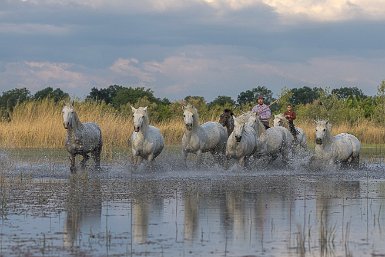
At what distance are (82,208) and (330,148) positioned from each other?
12.1 m

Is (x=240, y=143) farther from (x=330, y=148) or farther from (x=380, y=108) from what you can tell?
(x=380, y=108)

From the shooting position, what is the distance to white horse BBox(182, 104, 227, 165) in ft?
82.2

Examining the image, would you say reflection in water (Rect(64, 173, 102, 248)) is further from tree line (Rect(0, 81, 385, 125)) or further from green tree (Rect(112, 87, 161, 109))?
green tree (Rect(112, 87, 161, 109))

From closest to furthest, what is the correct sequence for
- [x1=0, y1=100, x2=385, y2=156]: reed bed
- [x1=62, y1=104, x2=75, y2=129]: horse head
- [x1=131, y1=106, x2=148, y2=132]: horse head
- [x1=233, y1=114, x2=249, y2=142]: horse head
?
[x1=62, y1=104, x2=75, y2=129]: horse head, [x1=131, y1=106, x2=148, y2=132]: horse head, [x1=233, y1=114, x2=249, y2=142]: horse head, [x1=0, y1=100, x2=385, y2=156]: reed bed

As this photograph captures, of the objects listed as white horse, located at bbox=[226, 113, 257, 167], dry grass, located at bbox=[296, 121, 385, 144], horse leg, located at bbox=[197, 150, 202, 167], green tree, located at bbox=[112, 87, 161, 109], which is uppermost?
green tree, located at bbox=[112, 87, 161, 109]

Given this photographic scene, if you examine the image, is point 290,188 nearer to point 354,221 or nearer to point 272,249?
point 354,221

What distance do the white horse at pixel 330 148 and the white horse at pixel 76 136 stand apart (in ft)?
19.5

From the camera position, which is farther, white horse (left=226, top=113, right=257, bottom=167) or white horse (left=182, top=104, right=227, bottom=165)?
white horse (left=182, top=104, right=227, bottom=165)

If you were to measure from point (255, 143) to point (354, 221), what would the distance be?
12.3m

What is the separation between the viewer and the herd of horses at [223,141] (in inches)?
931

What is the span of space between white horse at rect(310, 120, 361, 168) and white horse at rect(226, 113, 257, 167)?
1.77 metres

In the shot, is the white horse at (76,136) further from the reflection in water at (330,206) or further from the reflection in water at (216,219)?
the reflection in water at (330,206)

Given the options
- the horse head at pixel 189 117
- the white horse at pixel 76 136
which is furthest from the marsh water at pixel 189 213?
the horse head at pixel 189 117

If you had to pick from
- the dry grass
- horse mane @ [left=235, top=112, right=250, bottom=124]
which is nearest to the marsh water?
horse mane @ [left=235, top=112, right=250, bottom=124]
